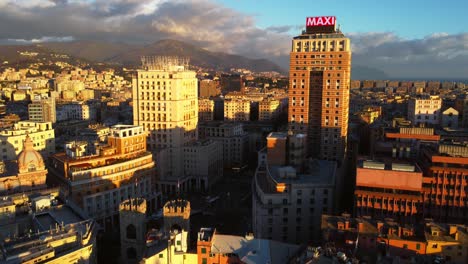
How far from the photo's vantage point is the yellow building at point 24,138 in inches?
3927

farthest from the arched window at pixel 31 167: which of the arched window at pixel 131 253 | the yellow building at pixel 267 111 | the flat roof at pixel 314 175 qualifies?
the yellow building at pixel 267 111

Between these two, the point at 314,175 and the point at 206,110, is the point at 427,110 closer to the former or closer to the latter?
the point at 206,110

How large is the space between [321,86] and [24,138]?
2890 inches

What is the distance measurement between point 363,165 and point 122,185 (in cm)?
4701

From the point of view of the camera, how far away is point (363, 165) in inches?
2522

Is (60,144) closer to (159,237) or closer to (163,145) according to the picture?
(163,145)

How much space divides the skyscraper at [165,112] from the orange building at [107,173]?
382 inches

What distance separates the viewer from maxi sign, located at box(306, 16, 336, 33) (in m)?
95.8

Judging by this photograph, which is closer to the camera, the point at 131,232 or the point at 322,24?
the point at 131,232

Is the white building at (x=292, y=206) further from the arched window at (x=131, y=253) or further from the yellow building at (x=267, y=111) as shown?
the yellow building at (x=267, y=111)

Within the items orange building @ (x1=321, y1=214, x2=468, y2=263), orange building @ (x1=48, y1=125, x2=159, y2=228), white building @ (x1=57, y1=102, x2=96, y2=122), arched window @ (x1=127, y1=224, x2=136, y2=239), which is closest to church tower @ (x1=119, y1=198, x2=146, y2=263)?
arched window @ (x1=127, y1=224, x2=136, y2=239)

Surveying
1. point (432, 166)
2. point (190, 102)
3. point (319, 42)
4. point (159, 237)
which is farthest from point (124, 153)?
point (432, 166)

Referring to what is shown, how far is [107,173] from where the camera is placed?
3147 inches

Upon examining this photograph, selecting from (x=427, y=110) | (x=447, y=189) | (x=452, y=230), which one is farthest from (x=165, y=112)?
(x=427, y=110)
